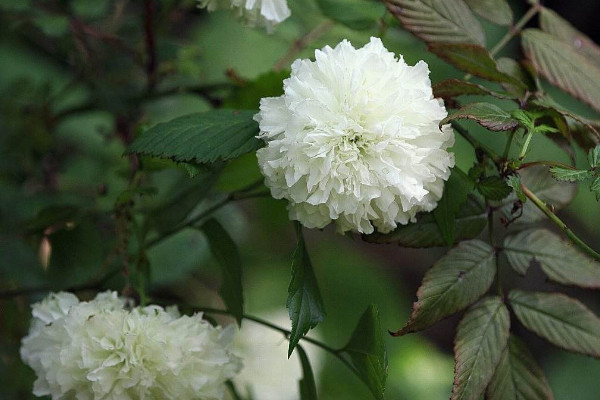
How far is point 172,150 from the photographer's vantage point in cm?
47

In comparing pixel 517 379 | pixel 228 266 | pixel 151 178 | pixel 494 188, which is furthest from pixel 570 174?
pixel 151 178

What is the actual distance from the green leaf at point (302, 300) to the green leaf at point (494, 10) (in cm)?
25

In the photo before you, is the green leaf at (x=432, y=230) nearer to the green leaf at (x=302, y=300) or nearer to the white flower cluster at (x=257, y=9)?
the green leaf at (x=302, y=300)

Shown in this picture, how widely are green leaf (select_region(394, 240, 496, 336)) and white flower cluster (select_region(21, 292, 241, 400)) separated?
0.16 meters

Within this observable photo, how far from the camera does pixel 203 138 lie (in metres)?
0.48

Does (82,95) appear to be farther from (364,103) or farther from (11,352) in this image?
(364,103)

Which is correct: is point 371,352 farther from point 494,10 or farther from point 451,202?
point 494,10

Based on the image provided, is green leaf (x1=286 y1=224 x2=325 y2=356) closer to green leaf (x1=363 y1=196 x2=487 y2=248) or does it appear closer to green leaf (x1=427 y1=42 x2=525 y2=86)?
green leaf (x1=363 y1=196 x2=487 y2=248)

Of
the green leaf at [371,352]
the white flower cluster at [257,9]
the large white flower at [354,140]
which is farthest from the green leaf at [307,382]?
the white flower cluster at [257,9]

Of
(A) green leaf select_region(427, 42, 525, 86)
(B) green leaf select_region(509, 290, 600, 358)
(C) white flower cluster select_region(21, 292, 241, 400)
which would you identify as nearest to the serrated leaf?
(B) green leaf select_region(509, 290, 600, 358)

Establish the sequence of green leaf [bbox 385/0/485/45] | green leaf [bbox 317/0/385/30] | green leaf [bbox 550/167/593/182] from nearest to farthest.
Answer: green leaf [bbox 550/167/593/182] → green leaf [bbox 385/0/485/45] → green leaf [bbox 317/0/385/30]

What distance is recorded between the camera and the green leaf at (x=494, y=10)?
0.58m

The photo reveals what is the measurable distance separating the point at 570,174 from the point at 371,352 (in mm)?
175

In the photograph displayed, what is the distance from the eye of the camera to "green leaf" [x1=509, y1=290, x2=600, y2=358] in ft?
1.59
